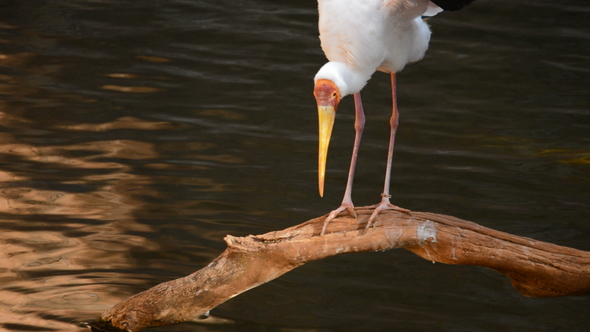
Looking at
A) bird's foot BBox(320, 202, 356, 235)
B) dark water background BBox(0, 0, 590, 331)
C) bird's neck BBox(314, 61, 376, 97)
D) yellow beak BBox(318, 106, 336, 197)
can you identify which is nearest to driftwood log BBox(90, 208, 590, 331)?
bird's foot BBox(320, 202, 356, 235)

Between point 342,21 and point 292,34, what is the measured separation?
A: 18.2 feet

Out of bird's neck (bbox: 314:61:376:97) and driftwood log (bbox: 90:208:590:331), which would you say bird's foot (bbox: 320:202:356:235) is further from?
bird's neck (bbox: 314:61:376:97)

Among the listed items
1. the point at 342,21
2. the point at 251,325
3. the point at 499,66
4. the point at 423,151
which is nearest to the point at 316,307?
the point at 251,325

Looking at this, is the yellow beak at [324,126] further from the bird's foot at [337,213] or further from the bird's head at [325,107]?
the bird's foot at [337,213]

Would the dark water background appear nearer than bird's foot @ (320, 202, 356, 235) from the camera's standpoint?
No

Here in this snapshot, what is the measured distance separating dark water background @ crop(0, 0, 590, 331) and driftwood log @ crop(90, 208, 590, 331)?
31.5 inches

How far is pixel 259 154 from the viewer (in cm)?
589

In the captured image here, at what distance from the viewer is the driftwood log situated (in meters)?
2.98

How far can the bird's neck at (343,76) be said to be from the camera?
3012mm

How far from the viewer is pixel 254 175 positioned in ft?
18.2

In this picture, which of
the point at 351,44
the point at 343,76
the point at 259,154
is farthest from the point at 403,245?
the point at 259,154

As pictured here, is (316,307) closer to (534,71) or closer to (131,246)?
(131,246)

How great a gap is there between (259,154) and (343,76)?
2868mm

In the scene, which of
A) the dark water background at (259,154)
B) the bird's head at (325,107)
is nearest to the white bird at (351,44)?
the bird's head at (325,107)
